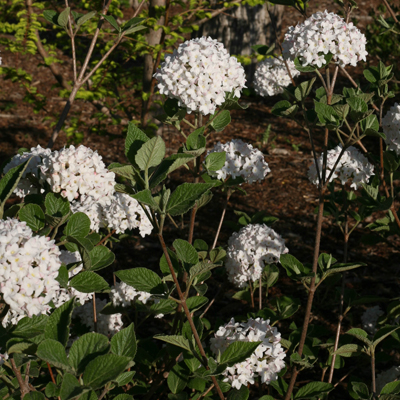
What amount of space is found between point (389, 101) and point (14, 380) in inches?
240

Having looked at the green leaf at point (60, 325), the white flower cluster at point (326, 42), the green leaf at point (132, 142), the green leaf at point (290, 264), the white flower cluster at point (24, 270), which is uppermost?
the white flower cluster at point (326, 42)

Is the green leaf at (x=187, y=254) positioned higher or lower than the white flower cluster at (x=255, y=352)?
higher

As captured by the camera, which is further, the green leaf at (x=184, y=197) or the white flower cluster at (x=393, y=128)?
the white flower cluster at (x=393, y=128)

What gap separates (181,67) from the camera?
1.84 m

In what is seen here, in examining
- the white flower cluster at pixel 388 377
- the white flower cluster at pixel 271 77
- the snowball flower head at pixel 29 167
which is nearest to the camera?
the snowball flower head at pixel 29 167

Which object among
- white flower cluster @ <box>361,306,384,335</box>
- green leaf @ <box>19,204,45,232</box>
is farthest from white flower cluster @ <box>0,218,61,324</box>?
white flower cluster @ <box>361,306,384,335</box>

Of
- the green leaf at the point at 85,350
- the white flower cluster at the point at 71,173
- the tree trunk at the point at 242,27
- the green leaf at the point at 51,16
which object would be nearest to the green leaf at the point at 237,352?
the green leaf at the point at 85,350

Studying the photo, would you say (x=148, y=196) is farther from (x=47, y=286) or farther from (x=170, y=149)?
(x=170, y=149)

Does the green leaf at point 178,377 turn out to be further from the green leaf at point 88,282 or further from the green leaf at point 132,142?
the green leaf at point 132,142

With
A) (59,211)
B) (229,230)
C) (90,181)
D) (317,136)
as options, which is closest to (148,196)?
(59,211)

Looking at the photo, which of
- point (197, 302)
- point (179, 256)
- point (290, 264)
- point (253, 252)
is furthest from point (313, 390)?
point (179, 256)

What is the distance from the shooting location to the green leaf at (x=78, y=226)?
4.95 feet

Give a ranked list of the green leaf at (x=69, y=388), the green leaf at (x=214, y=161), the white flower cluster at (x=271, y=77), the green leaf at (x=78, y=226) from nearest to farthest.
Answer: the green leaf at (x=69, y=388)
the green leaf at (x=78, y=226)
the green leaf at (x=214, y=161)
the white flower cluster at (x=271, y=77)

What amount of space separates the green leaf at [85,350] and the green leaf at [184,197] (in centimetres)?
36
